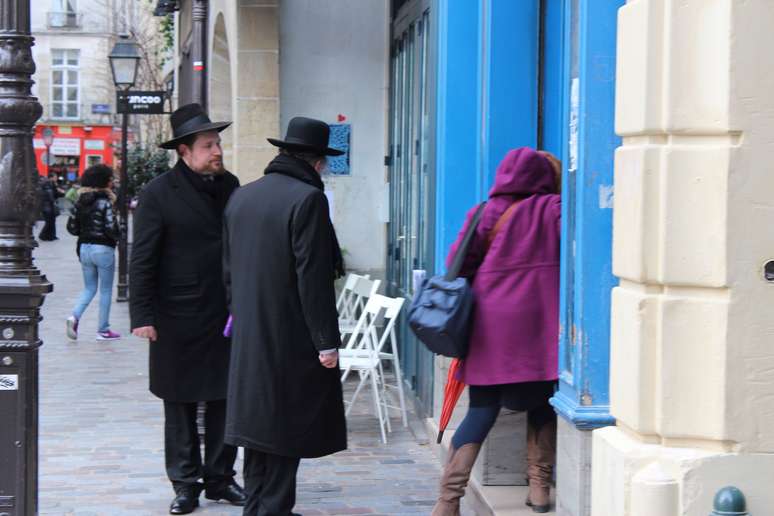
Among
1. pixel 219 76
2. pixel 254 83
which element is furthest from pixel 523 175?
pixel 219 76

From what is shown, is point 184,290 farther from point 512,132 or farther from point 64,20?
point 64,20

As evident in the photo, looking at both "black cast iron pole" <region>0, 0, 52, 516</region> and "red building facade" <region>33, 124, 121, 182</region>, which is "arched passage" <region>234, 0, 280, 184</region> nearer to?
"black cast iron pole" <region>0, 0, 52, 516</region>

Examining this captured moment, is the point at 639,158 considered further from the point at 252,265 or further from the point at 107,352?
the point at 107,352

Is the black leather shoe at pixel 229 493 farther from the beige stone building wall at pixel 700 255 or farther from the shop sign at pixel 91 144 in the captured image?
the shop sign at pixel 91 144

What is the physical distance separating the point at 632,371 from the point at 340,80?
7.84 meters

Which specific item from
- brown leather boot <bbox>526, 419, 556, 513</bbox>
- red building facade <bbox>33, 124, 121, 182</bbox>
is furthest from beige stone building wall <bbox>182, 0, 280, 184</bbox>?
red building facade <bbox>33, 124, 121, 182</bbox>

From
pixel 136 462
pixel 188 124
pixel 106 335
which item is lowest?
pixel 136 462

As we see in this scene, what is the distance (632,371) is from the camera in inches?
146

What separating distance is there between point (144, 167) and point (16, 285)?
1971cm

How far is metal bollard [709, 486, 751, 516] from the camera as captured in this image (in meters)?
3.41

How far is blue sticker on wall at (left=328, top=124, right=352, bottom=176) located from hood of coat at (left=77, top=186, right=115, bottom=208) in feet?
10.7

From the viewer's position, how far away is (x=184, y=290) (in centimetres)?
651

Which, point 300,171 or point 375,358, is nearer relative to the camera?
point 300,171

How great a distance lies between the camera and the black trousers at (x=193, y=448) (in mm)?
6527
